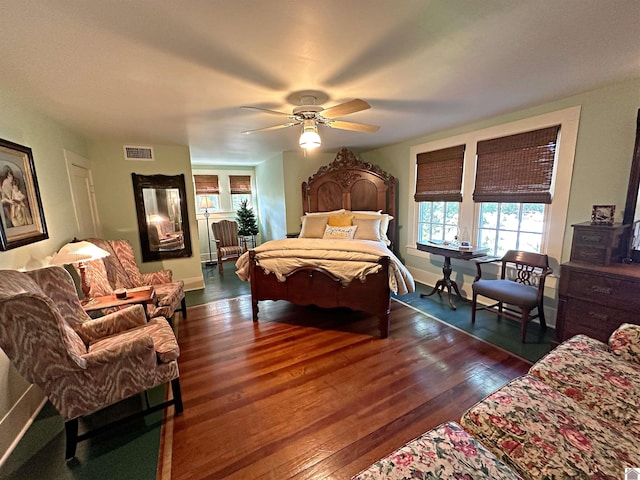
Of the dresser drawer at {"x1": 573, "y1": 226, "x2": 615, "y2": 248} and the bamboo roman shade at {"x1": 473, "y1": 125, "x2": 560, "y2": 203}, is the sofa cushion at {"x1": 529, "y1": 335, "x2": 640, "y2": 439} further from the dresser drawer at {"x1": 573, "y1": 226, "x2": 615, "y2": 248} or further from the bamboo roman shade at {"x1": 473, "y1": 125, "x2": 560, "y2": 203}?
the bamboo roman shade at {"x1": 473, "y1": 125, "x2": 560, "y2": 203}

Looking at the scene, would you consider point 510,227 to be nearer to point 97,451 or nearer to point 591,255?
point 591,255

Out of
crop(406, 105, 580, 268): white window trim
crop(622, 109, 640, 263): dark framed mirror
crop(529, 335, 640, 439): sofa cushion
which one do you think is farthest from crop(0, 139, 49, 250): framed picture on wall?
crop(622, 109, 640, 263): dark framed mirror

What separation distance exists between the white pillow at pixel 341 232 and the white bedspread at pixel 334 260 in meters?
0.78

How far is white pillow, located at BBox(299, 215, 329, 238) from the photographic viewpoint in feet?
14.1

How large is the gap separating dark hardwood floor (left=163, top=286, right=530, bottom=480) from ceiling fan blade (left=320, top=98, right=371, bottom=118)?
2188 millimetres

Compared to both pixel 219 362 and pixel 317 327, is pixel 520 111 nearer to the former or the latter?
pixel 317 327

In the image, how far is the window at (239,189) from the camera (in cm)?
669

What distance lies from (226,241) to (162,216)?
1.87m

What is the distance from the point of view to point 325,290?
2.95 meters

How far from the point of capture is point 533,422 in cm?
115

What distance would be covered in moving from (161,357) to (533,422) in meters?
2.10

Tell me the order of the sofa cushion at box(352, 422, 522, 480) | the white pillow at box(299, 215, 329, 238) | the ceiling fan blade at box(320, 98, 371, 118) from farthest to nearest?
the white pillow at box(299, 215, 329, 238) < the ceiling fan blade at box(320, 98, 371, 118) < the sofa cushion at box(352, 422, 522, 480)

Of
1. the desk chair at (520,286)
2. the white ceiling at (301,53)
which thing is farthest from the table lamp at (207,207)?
the desk chair at (520,286)

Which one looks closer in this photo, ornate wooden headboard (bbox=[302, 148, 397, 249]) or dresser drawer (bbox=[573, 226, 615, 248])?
dresser drawer (bbox=[573, 226, 615, 248])
